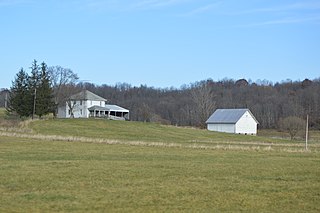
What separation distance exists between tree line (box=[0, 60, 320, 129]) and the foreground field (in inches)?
2217

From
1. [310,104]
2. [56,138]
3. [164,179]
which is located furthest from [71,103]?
[164,179]

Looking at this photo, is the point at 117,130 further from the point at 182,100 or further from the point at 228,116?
the point at 182,100

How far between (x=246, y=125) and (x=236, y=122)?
338 cm

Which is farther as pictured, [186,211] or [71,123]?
[71,123]

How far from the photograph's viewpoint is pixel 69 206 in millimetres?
14508

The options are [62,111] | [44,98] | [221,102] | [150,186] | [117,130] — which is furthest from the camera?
[221,102]

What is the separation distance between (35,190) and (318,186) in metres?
10.7

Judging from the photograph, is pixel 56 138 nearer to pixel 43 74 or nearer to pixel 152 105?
pixel 43 74

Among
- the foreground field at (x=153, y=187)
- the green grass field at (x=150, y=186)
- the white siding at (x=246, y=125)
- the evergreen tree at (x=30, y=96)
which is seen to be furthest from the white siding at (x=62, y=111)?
the foreground field at (x=153, y=187)

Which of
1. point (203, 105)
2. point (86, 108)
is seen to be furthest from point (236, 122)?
point (86, 108)

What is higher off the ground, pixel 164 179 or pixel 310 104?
pixel 310 104

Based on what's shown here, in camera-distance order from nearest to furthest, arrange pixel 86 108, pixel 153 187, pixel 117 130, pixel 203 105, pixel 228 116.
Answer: pixel 153 187
pixel 117 130
pixel 228 116
pixel 86 108
pixel 203 105

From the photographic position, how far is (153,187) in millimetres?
18516

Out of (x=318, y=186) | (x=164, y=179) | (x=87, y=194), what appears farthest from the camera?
(x=164, y=179)
